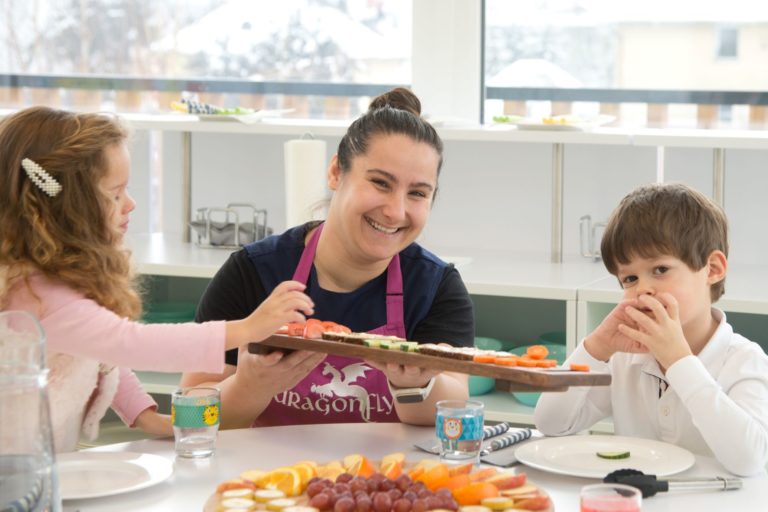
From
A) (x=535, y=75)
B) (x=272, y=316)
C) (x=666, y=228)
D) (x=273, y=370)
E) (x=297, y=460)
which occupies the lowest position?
(x=297, y=460)

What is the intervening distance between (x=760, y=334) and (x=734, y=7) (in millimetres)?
1000

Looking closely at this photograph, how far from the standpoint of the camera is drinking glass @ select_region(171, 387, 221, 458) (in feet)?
5.68

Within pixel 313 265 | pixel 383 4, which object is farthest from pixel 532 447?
pixel 383 4

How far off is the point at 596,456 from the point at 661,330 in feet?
0.75

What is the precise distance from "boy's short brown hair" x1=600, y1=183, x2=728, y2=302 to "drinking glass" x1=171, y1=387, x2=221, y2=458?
72 cm

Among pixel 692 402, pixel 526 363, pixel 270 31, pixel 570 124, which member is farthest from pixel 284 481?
pixel 270 31

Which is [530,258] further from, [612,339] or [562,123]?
[612,339]

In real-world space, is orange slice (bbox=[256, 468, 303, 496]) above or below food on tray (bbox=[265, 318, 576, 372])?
below

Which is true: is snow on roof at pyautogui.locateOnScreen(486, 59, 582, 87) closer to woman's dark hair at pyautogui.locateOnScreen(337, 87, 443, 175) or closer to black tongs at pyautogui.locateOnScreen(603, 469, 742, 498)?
woman's dark hair at pyautogui.locateOnScreen(337, 87, 443, 175)

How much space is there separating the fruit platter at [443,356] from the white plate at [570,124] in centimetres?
158

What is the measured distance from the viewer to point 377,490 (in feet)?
4.78

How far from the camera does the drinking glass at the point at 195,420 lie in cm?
173

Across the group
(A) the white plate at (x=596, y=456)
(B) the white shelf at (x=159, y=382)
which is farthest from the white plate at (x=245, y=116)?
(A) the white plate at (x=596, y=456)

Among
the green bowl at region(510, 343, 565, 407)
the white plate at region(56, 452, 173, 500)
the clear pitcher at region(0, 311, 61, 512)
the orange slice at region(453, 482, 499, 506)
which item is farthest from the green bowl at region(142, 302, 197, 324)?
the clear pitcher at region(0, 311, 61, 512)
